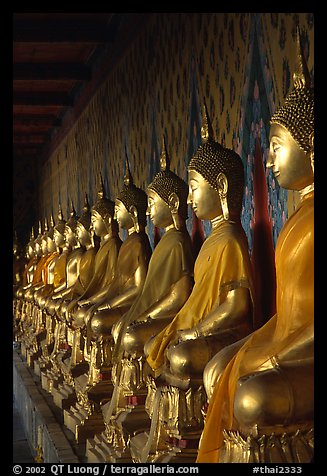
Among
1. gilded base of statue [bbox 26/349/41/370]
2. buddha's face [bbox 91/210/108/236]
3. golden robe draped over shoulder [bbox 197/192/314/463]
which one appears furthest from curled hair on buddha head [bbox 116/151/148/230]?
gilded base of statue [bbox 26/349/41/370]

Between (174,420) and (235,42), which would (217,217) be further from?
(235,42)

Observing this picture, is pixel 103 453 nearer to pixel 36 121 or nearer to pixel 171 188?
pixel 171 188

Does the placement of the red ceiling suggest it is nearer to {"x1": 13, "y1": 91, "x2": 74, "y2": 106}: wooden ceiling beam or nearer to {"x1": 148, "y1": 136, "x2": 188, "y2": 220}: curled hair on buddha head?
{"x1": 13, "y1": 91, "x2": 74, "y2": 106}: wooden ceiling beam

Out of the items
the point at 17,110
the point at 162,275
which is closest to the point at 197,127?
the point at 162,275

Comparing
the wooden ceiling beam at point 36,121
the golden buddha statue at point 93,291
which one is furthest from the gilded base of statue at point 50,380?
the wooden ceiling beam at point 36,121

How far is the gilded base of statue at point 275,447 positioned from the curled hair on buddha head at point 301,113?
993 mm

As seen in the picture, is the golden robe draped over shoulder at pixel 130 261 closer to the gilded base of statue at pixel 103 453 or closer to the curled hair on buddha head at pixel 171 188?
the curled hair on buddha head at pixel 171 188

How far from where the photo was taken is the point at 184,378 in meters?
3.27

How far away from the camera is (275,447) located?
2.60 meters

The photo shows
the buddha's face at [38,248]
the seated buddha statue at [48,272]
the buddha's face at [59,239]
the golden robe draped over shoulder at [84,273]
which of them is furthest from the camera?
the buddha's face at [38,248]

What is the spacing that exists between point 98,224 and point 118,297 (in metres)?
1.37

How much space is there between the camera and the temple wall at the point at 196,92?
161 inches

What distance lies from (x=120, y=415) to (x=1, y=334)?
181 centimetres
